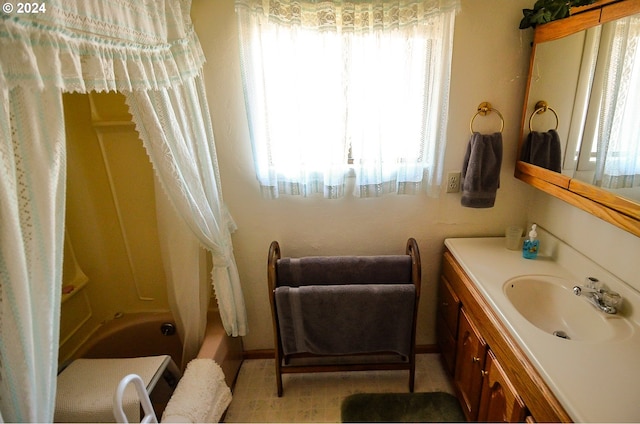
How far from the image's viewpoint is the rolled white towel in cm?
124

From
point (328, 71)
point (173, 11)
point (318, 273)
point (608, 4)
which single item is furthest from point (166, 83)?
point (608, 4)

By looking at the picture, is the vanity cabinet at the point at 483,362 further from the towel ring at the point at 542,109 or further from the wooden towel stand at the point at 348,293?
the towel ring at the point at 542,109

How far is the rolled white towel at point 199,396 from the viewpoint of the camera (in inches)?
48.7

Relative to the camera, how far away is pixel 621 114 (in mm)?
1038

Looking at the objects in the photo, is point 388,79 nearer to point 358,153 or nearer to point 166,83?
point 358,153

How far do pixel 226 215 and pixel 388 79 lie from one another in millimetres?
1016

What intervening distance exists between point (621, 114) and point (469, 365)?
114 cm

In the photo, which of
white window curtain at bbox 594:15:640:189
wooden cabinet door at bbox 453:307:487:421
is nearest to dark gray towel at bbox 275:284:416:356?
wooden cabinet door at bbox 453:307:487:421

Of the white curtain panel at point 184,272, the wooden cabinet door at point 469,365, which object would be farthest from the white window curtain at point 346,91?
the wooden cabinet door at point 469,365

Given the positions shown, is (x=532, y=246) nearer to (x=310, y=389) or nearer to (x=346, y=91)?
(x=346, y=91)

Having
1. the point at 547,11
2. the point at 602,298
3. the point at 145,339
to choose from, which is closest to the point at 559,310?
the point at 602,298

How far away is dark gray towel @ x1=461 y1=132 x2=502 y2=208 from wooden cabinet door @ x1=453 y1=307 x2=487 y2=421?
54cm

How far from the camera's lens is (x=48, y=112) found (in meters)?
0.68

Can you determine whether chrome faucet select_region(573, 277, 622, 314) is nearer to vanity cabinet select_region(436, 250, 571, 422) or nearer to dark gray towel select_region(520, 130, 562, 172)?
vanity cabinet select_region(436, 250, 571, 422)
